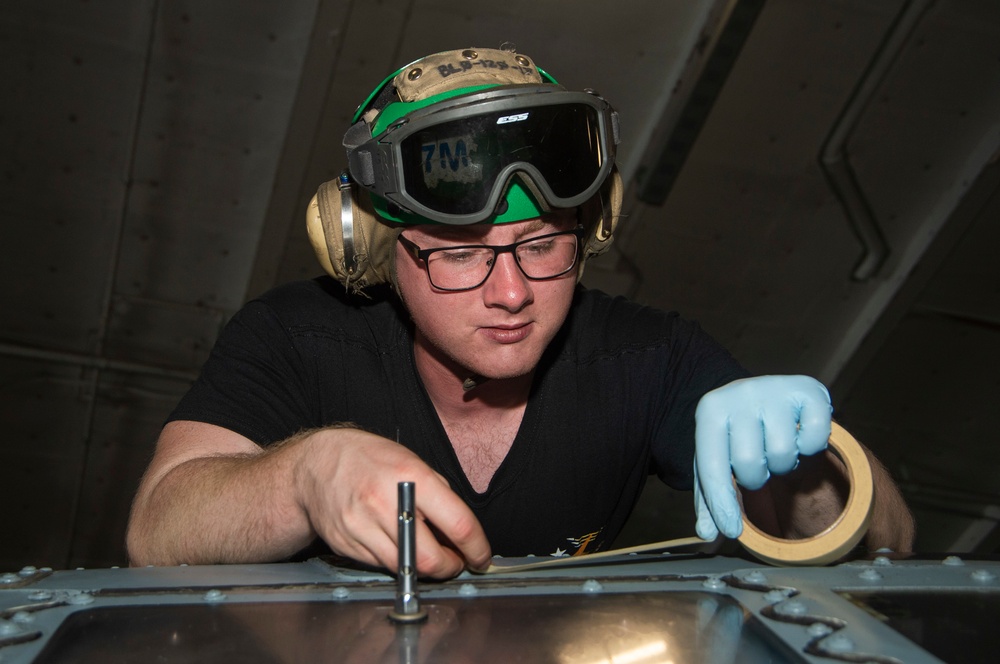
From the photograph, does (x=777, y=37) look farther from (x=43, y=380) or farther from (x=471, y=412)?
(x=43, y=380)

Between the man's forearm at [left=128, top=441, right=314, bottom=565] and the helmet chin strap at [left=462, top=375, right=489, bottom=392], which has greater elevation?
the helmet chin strap at [left=462, top=375, right=489, bottom=392]

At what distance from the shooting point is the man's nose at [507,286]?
5.71 ft

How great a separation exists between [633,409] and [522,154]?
650 mm

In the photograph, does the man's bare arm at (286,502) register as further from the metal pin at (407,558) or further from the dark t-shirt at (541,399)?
the dark t-shirt at (541,399)

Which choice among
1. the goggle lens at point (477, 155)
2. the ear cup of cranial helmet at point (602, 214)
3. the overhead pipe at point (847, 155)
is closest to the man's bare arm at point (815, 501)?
the ear cup of cranial helmet at point (602, 214)

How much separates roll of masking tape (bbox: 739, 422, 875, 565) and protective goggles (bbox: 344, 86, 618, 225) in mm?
762

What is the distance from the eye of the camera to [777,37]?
3367 millimetres

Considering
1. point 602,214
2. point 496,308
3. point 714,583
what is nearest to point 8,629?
point 714,583

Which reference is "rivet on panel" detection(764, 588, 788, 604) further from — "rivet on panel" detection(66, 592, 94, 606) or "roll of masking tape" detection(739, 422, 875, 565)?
"rivet on panel" detection(66, 592, 94, 606)

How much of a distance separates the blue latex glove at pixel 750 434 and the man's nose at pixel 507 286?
1.51ft

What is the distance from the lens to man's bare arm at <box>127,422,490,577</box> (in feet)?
3.96

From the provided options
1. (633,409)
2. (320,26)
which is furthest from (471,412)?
(320,26)

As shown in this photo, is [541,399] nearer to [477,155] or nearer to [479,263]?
[479,263]

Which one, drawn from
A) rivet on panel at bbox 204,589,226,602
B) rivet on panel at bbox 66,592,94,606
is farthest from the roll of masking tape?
rivet on panel at bbox 66,592,94,606
